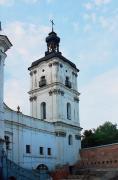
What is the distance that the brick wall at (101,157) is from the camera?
131ft

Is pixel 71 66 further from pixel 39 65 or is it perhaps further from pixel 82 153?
pixel 82 153

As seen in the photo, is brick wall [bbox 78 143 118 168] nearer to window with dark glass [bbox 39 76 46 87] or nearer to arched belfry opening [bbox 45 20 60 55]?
window with dark glass [bbox 39 76 46 87]

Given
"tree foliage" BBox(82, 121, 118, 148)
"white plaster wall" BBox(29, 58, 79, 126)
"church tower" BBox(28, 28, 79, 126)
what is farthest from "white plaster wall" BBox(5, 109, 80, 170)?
"tree foliage" BBox(82, 121, 118, 148)

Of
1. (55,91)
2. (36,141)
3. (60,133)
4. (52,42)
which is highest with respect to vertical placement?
(52,42)

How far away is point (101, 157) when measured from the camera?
41156mm

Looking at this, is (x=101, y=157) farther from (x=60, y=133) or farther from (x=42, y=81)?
(x=42, y=81)

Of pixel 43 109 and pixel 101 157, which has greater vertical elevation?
pixel 43 109

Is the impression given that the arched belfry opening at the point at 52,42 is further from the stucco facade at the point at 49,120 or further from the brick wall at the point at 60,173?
the brick wall at the point at 60,173

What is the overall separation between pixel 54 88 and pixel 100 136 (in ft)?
50.4

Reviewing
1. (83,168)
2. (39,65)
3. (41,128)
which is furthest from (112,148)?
(39,65)

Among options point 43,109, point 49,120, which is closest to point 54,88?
point 43,109

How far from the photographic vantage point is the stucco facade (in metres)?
36.6

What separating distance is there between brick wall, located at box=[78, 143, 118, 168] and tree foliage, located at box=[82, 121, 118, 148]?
32.8ft

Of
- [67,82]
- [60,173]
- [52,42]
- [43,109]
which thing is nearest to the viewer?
[60,173]
